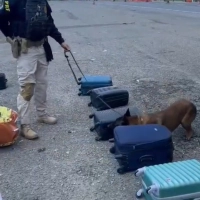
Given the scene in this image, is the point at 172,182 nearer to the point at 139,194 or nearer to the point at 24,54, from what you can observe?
the point at 139,194

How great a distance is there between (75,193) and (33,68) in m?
1.80

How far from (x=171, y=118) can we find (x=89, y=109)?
1747 millimetres

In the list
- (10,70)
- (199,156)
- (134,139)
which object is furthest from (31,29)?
(10,70)

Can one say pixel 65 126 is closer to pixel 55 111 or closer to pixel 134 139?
pixel 55 111

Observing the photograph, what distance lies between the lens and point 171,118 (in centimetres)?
501

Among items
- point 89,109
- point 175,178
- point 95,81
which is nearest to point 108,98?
point 89,109

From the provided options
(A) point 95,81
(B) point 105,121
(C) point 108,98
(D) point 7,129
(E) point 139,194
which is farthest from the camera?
(A) point 95,81

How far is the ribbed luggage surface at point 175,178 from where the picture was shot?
3447mm

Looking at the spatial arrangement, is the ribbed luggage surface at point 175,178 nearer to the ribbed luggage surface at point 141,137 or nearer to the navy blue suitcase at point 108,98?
the ribbed luggage surface at point 141,137

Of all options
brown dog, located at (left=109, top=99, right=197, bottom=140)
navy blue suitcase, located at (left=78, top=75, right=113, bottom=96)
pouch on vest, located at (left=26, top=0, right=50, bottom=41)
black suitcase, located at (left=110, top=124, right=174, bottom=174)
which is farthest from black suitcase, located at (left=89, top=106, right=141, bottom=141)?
navy blue suitcase, located at (left=78, top=75, right=113, bottom=96)

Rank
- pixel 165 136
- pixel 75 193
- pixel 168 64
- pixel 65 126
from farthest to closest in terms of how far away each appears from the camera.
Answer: pixel 168 64 → pixel 65 126 → pixel 165 136 → pixel 75 193

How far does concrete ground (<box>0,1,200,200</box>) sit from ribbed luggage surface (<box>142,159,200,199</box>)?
17.2 inches

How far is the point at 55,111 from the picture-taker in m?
6.54

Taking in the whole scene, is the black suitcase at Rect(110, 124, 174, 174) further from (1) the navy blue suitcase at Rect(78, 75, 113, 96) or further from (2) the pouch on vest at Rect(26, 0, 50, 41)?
(1) the navy blue suitcase at Rect(78, 75, 113, 96)
